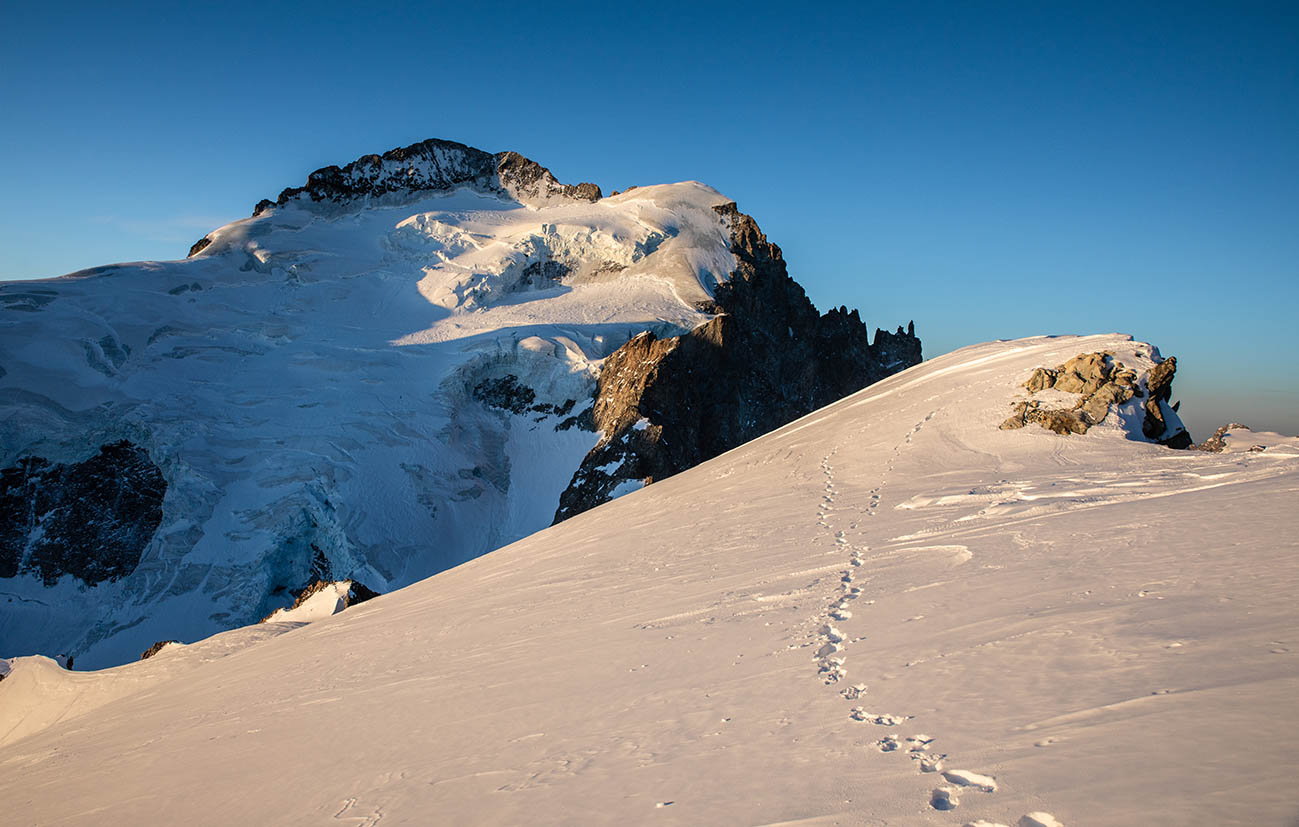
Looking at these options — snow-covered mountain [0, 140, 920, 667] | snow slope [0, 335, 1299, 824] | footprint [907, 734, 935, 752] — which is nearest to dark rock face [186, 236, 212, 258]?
snow-covered mountain [0, 140, 920, 667]

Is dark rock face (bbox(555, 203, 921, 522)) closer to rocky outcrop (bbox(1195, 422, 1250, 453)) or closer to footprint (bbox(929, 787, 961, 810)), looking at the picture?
rocky outcrop (bbox(1195, 422, 1250, 453))

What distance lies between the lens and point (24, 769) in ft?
31.2

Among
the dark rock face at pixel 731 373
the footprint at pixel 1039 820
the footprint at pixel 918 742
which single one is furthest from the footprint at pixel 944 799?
the dark rock face at pixel 731 373

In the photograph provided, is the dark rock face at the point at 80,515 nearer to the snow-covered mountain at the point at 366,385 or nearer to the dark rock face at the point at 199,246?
the snow-covered mountain at the point at 366,385

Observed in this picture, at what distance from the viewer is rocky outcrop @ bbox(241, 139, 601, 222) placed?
7756cm

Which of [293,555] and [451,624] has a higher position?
[451,624]

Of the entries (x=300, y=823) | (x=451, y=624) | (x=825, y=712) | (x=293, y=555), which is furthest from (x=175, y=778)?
(x=293, y=555)

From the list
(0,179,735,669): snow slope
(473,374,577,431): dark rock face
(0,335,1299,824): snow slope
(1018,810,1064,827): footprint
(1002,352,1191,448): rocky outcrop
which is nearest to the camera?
(1018,810,1064,827): footprint

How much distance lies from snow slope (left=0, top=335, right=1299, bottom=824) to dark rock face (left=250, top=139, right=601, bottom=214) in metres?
72.9

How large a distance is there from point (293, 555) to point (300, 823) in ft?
119

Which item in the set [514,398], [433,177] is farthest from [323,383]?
[433,177]

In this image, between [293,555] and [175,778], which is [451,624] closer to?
[175,778]

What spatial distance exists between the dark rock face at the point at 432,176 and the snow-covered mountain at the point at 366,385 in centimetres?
38

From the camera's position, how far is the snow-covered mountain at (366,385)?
36.5m
